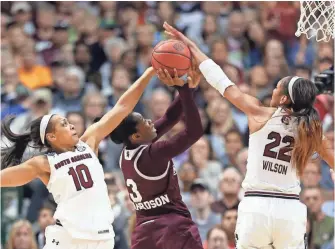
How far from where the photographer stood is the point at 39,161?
7.14 metres

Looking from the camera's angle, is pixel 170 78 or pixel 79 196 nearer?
pixel 79 196

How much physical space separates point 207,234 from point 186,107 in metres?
2.89

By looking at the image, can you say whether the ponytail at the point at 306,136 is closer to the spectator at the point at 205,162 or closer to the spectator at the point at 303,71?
the spectator at the point at 205,162

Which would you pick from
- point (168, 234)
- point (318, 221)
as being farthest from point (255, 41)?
point (168, 234)

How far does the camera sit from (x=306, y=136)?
6.90 metres

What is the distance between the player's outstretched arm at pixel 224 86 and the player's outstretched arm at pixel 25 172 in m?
1.37

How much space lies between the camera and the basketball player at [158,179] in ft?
23.6

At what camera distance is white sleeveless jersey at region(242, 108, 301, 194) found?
22.8 ft

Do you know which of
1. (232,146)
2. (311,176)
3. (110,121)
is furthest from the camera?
(232,146)

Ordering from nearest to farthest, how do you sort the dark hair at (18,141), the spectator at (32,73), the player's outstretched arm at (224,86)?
the player's outstretched arm at (224,86), the dark hair at (18,141), the spectator at (32,73)

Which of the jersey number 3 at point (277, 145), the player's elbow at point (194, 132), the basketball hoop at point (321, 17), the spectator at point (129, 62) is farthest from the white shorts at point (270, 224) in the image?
the spectator at point (129, 62)

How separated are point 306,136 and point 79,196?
170 cm

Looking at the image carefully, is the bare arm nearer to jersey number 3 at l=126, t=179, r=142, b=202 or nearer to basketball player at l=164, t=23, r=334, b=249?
basketball player at l=164, t=23, r=334, b=249

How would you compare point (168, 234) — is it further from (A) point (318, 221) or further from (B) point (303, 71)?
(B) point (303, 71)
